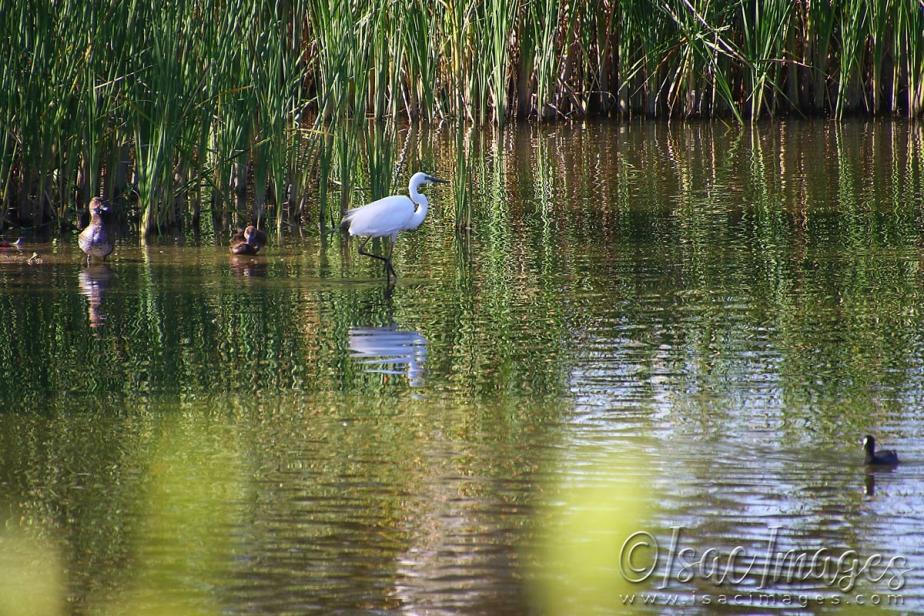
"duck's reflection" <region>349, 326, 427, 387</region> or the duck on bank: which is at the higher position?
"duck's reflection" <region>349, 326, 427, 387</region>

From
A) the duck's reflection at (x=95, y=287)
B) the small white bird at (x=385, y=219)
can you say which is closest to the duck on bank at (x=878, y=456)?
the duck's reflection at (x=95, y=287)

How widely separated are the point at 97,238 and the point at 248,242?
2.86 ft

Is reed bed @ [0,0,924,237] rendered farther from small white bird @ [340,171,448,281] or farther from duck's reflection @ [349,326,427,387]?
duck's reflection @ [349,326,427,387]

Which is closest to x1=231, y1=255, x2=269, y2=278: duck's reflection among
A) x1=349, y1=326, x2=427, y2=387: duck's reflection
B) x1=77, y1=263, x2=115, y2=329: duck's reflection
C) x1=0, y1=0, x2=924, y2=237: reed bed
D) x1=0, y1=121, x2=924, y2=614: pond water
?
x1=0, y1=121, x2=924, y2=614: pond water

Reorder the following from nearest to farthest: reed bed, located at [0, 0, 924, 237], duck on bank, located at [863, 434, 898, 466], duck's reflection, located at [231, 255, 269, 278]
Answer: duck on bank, located at [863, 434, 898, 466]
duck's reflection, located at [231, 255, 269, 278]
reed bed, located at [0, 0, 924, 237]

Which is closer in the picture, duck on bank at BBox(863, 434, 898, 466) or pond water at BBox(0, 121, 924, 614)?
pond water at BBox(0, 121, 924, 614)

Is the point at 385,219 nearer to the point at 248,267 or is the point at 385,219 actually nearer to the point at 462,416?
the point at 248,267

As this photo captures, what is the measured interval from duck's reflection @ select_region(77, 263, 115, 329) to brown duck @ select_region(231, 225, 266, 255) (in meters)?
0.75

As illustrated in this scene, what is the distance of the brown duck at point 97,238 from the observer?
8.11 meters

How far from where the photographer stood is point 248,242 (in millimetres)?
8305

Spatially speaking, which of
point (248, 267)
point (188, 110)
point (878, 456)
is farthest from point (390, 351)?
point (188, 110)

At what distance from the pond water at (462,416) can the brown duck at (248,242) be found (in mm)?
164

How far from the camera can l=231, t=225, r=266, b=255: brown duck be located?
8273 millimetres

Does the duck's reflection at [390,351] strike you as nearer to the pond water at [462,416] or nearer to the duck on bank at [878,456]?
the pond water at [462,416]
